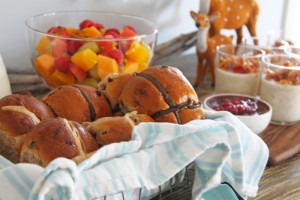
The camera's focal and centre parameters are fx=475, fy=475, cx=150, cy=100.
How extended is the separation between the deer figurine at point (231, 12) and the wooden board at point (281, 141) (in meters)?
0.31

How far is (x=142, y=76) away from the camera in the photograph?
0.61 m

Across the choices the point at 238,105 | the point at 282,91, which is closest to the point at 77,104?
the point at 238,105

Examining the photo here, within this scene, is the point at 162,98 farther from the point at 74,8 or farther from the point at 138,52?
the point at 74,8

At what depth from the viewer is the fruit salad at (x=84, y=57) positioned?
86cm

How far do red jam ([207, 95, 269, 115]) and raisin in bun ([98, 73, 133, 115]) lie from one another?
30 centimetres

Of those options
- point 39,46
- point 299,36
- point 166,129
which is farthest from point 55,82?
point 299,36

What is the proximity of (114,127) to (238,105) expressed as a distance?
16.0 inches

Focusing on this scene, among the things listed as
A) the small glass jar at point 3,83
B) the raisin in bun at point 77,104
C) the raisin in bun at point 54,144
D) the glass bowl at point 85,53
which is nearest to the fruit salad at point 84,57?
the glass bowl at point 85,53

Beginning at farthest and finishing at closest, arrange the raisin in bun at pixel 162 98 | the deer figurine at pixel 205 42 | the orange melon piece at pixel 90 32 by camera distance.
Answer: the deer figurine at pixel 205 42
the orange melon piece at pixel 90 32
the raisin in bun at pixel 162 98

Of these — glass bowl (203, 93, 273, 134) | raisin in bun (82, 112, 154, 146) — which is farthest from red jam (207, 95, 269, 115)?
raisin in bun (82, 112, 154, 146)

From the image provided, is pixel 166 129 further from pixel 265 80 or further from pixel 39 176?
pixel 265 80

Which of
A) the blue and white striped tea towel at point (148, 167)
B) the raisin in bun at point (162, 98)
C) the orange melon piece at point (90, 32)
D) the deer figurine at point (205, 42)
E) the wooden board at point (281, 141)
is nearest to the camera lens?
the blue and white striped tea towel at point (148, 167)

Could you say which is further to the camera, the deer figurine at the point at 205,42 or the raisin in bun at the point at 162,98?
the deer figurine at the point at 205,42

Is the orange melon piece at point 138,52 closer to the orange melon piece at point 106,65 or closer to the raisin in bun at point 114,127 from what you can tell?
the orange melon piece at point 106,65
